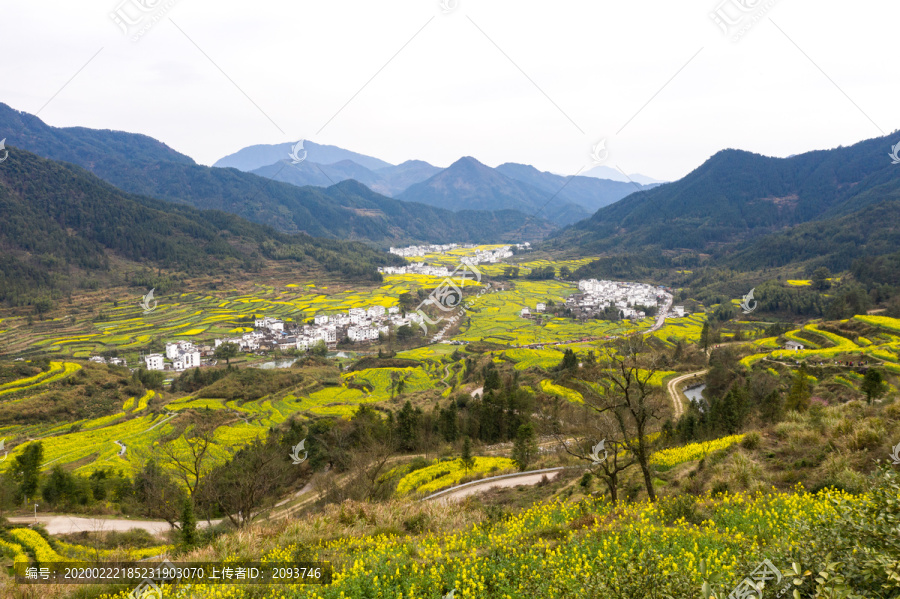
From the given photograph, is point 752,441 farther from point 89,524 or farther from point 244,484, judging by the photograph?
point 89,524

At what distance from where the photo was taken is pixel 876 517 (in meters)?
4.05

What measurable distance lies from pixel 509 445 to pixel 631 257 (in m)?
113

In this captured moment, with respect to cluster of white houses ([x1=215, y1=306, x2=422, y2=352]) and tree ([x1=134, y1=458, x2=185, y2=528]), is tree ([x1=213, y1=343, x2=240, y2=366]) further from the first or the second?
tree ([x1=134, y1=458, x2=185, y2=528])

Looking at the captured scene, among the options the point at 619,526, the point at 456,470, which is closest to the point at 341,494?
the point at 456,470

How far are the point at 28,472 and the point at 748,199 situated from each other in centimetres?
19415

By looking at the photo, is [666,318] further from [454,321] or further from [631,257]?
[631,257]

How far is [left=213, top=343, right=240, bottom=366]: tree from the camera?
182ft

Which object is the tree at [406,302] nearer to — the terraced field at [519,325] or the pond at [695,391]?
the terraced field at [519,325]

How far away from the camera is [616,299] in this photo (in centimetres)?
8606

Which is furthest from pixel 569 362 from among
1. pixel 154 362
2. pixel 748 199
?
pixel 748 199

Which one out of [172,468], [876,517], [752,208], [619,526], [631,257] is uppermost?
[752,208]

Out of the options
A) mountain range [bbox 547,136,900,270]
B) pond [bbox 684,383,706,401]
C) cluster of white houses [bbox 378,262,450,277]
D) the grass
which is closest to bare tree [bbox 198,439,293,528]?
the grass

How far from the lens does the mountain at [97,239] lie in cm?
8500

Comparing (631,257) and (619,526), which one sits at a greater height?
(631,257)
